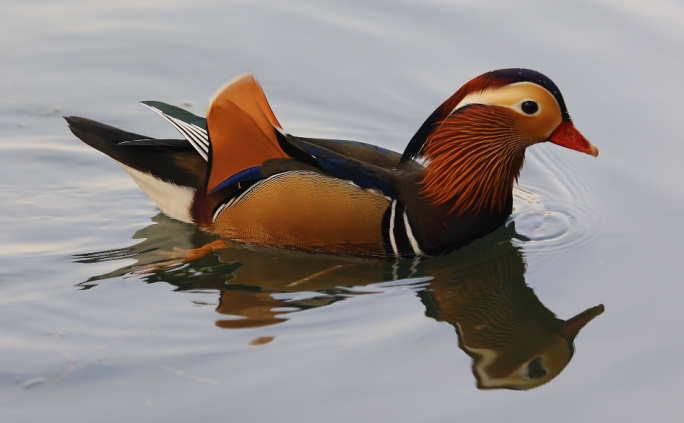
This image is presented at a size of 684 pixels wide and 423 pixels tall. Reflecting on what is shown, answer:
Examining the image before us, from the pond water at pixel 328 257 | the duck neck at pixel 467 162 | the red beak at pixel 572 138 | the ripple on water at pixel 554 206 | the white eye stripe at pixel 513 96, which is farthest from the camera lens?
the ripple on water at pixel 554 206

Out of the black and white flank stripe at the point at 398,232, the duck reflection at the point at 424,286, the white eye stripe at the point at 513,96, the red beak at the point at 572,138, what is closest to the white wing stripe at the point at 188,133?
the duck reflection at the point at 424,286

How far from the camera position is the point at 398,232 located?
5172 mm

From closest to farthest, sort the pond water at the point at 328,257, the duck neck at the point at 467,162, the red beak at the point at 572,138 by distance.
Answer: the pond water at the point at 328,257, the red beak at the point at 572,138, the duck neck at the point at 467,162

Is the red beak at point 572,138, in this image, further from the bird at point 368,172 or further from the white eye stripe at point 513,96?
the white eye stripe at point 513,96

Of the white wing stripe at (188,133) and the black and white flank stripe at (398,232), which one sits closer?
the black and white flank stripe at (398,232)

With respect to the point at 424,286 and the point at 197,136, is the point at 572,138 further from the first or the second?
the point at 197,136

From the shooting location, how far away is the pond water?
427 cm

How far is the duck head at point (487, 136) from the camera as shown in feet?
16.5

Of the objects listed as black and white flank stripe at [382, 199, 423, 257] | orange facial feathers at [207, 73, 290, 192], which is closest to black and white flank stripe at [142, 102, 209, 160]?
orange facial feathers at [207, 73, 290, 192]

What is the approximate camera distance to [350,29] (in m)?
8.14

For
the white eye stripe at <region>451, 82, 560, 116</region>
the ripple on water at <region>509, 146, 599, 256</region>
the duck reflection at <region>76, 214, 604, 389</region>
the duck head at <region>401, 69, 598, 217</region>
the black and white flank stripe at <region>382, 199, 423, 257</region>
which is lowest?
the duck reflection at <region>76, 214, 604, 389</region>

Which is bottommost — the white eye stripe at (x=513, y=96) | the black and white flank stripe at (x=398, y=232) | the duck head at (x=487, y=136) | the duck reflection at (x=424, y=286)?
the duck reflection at (x=424, y=286)

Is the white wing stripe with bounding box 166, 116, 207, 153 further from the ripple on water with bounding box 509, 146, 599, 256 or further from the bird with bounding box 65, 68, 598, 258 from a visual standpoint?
the ripple on water with bounding box 509, 146, 599, 256

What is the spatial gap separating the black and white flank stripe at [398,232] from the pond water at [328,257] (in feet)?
0.33
